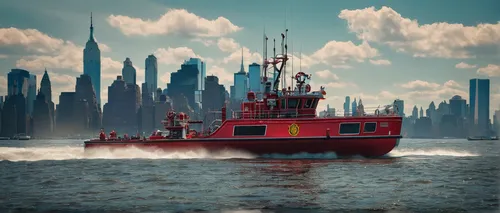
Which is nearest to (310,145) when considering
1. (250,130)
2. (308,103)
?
(308,103)

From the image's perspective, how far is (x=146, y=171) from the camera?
31.8 m

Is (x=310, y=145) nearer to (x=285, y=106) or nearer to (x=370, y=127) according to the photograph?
(x=285, y=106)

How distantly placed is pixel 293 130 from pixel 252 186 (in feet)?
49.5

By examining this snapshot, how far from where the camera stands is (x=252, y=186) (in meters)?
24.1

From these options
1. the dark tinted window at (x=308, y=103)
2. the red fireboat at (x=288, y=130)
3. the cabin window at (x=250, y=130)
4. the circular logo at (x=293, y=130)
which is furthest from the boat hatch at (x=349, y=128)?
the cabin window at (x=250, y=130)

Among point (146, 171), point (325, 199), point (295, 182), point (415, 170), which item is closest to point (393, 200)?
point (325, 199)

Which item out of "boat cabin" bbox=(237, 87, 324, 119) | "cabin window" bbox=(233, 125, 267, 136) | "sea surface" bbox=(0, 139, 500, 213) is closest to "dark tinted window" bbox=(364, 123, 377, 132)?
"sea surface" bbox=(0, 139, 500, 213)

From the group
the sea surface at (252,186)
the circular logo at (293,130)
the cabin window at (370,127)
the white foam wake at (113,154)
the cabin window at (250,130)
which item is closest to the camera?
the sea surface at (252,186)

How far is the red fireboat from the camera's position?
125 ft

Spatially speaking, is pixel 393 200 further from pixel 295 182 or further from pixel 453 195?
pixel 295 182

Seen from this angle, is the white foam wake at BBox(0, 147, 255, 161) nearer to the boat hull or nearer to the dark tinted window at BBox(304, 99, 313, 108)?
the boat hull

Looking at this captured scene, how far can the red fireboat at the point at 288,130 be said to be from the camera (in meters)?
38.2

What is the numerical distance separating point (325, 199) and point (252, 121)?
19445 mm

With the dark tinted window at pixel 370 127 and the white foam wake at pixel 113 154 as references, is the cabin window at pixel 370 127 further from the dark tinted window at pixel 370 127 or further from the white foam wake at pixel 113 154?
the white foam wake at pixel 113 154
